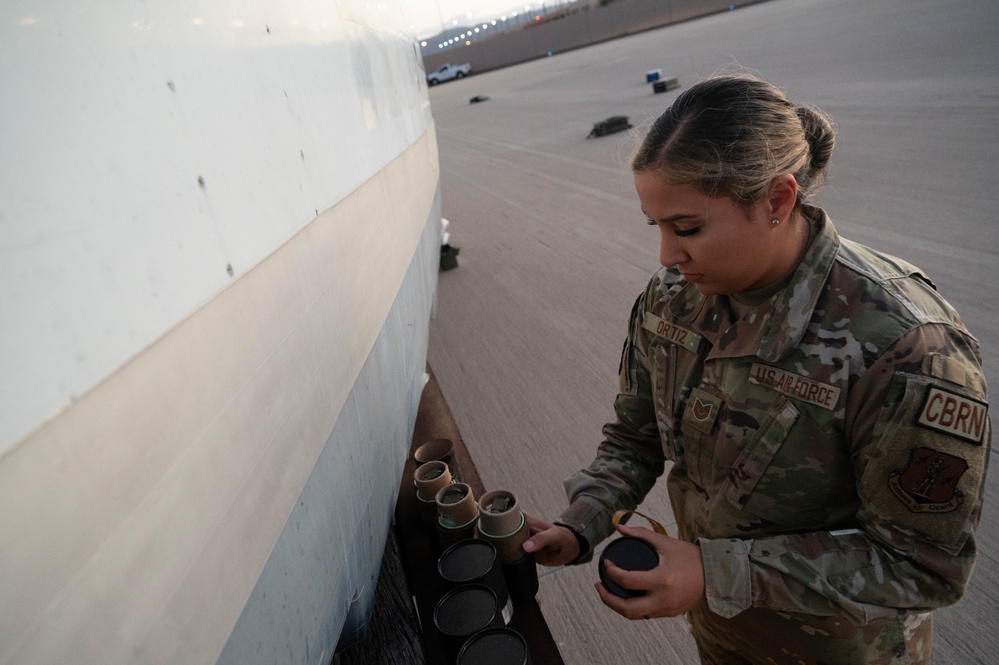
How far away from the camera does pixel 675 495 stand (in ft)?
5.21

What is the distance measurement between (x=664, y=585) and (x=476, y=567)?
1.62 feet

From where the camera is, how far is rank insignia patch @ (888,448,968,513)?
105 centimetres

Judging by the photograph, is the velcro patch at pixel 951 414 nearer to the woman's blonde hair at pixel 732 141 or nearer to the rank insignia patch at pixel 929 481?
the rank insignia patch at pixel 929 481

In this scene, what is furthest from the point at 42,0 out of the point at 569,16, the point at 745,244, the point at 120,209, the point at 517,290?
the point at 569,16

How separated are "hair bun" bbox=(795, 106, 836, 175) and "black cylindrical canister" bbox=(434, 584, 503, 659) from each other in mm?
1171

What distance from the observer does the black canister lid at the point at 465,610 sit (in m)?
1.40

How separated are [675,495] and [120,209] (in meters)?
1.33

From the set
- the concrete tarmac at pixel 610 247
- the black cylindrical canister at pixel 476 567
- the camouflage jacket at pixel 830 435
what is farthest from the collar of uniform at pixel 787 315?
the black cylindrical canister at pixel 476 567

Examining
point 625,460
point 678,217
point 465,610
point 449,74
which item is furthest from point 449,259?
point 449,74

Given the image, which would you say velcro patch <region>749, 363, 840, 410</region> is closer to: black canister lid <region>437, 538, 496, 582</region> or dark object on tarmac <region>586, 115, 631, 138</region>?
black canister lid <region>437, 538, 496, 582</region>

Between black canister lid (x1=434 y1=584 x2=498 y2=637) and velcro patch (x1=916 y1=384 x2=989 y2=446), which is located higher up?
velcro patch (x1=916 y1=384 x2=989 y2=446)

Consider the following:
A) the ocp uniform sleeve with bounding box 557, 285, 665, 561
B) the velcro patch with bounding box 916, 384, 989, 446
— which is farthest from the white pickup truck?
the velcro patch with bounding box 916, 384, 989, 446

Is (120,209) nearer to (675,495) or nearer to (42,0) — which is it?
(42,0)

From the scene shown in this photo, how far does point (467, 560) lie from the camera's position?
1587mm
